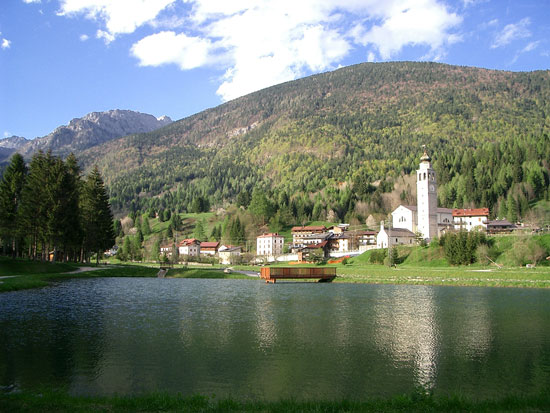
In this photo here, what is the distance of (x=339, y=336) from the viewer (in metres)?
25.8

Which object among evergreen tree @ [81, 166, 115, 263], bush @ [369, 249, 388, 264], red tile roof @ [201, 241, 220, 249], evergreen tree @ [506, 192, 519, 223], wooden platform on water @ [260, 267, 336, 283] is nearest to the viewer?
wooden platform on water @ [260, 267, 336, 283]

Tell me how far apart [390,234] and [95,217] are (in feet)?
235

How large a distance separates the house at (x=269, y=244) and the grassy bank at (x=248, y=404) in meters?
146

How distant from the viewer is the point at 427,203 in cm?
12550

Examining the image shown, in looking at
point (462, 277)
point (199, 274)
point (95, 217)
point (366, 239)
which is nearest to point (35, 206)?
point (95, 217)

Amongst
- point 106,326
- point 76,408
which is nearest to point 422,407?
point 76,408

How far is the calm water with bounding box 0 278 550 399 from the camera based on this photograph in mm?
16922

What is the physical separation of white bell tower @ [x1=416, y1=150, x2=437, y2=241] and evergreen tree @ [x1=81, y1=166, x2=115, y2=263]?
265 feet

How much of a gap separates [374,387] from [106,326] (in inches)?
737

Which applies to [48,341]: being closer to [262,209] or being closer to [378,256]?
[378,256]

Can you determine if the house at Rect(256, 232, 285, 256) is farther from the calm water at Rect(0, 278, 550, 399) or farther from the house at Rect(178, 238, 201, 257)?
the calm water at Rect(0, 278, 550, 399)

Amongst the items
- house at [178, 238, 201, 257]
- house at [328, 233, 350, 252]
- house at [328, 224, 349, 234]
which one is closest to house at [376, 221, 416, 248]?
house at [328, 233, 350, 252]

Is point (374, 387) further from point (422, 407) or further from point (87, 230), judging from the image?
point (87, 230)

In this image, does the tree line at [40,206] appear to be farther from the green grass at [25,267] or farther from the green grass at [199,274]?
the green grass at [199,274]
